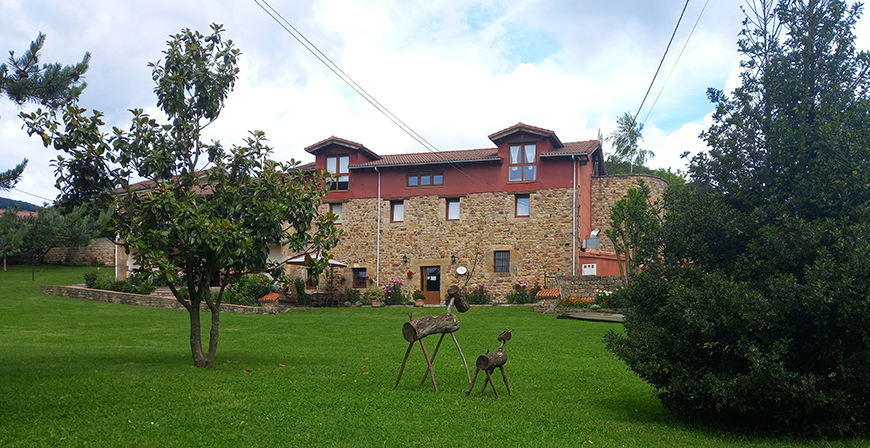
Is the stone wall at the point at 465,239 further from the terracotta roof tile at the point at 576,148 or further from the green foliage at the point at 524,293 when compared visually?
the terracotta roof tile at the point at 576,148

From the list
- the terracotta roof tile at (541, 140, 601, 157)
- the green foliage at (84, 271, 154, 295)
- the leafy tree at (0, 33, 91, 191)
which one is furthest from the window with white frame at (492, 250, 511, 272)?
the leafy tree at (0, 33, 91, 191)

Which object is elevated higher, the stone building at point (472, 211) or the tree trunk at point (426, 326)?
the stone building at point (472, 211)

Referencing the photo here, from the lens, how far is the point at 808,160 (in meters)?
8.10

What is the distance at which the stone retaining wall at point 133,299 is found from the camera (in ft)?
82.0

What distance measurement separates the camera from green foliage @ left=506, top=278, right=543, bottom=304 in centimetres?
2831

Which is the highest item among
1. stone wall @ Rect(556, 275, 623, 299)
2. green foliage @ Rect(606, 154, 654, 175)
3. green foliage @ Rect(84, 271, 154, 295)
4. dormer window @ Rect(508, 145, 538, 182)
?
green foliage @ Rect(606, 154, 654, 175)

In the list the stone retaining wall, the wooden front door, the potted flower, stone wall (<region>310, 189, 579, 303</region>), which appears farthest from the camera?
the wooden front door

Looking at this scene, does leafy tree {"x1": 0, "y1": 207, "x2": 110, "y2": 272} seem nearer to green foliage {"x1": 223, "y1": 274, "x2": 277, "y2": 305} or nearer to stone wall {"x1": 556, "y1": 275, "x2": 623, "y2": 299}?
green foliage {"x1": 223, "y1": 274, "x2": 277, "y2": 305}

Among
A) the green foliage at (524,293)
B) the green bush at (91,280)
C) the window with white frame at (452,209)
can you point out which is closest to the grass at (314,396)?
the green bush at (91,280)

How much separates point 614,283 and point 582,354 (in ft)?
42.9

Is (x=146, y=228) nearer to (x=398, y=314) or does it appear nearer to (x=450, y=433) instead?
(x=450, y=433)

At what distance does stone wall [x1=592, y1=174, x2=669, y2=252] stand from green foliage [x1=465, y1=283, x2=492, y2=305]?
727 cm

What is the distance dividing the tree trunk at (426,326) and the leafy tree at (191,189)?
2982 millimetres

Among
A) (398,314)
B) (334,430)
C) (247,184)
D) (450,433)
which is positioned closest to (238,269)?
(247,184)
